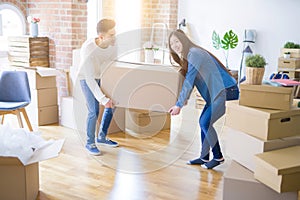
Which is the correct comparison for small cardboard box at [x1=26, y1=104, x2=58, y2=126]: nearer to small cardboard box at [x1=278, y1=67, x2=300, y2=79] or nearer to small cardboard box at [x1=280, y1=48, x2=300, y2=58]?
small cardboard box at [x1=278, y1=67, x2=300, y2=79]

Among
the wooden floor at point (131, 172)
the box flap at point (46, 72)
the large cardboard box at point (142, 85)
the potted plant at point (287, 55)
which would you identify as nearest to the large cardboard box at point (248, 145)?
the wooden floor at point (131, 172)

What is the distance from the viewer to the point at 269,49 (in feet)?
18.0

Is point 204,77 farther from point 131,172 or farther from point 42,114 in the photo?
point 42,114

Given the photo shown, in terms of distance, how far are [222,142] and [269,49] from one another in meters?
2.25

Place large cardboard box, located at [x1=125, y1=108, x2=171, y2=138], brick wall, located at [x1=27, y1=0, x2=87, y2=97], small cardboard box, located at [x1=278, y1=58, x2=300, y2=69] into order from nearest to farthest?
large cardboard box, located at [x1=125, y1=108, x2=171, y2=138] → brick wall, located at [x1=27, y1=0, x2=87, y2=97] → small cardboard box, located at [x1=278, y1=58, x2=300, y2=69]

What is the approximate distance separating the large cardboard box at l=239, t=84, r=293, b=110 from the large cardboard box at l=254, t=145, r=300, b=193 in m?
0.28

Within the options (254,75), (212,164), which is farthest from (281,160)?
(212,164)

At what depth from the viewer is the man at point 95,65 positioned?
10.6 ft

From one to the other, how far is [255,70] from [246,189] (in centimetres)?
71

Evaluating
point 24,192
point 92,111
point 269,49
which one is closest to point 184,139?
point 92,111

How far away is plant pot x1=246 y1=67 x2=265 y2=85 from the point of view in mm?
2252

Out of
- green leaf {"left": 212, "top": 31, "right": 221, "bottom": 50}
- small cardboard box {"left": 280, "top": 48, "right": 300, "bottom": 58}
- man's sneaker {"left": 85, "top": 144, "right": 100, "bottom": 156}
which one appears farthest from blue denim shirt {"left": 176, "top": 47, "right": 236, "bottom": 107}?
green leaf {"left": 212, "top": 31, "right": 221, "bottom": 50}

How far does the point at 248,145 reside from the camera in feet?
7.43

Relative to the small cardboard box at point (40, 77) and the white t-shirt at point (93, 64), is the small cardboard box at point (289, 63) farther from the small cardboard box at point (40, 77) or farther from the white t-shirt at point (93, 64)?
the small cardboard box at point (40, 77)
